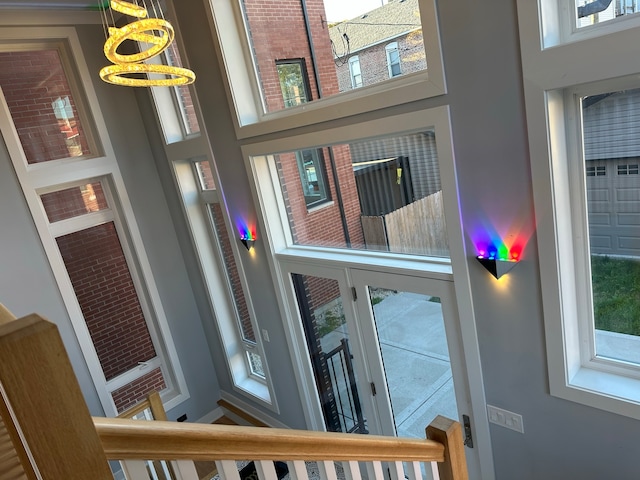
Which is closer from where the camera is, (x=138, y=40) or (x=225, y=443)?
(x=225, y=443)

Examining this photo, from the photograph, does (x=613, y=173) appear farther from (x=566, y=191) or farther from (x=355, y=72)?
(x=355, y=72)

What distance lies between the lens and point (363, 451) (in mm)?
1045

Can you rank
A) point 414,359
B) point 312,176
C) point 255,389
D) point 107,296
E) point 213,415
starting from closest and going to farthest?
point 414,359, point 312,176, point 107,296, point 255,389, point 213,415

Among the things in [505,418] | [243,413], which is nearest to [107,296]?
[243,413]

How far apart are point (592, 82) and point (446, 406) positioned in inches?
89.0

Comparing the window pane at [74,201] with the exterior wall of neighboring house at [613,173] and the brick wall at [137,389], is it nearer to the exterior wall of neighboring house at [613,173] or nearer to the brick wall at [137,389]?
the brick wall at [137,389]

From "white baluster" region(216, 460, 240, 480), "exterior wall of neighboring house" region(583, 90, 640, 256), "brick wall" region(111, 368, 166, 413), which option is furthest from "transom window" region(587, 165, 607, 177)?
"brick wall" region(111, 368, 166, 413)

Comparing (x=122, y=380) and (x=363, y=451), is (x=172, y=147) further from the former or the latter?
(x=363, y=451)

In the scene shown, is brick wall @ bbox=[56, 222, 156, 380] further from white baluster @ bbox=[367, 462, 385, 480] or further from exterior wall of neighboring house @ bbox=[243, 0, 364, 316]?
white baluster @ bbox=[367, 462, 385, 480]

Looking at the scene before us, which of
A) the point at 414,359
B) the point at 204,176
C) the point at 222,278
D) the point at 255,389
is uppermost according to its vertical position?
the point at 204,176

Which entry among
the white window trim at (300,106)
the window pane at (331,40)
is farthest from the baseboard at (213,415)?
the window pane at (331,40)

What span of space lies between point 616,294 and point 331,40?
2.30 meters

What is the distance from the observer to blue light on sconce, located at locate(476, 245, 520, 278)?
209cm

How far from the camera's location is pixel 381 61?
2508 millimetres
